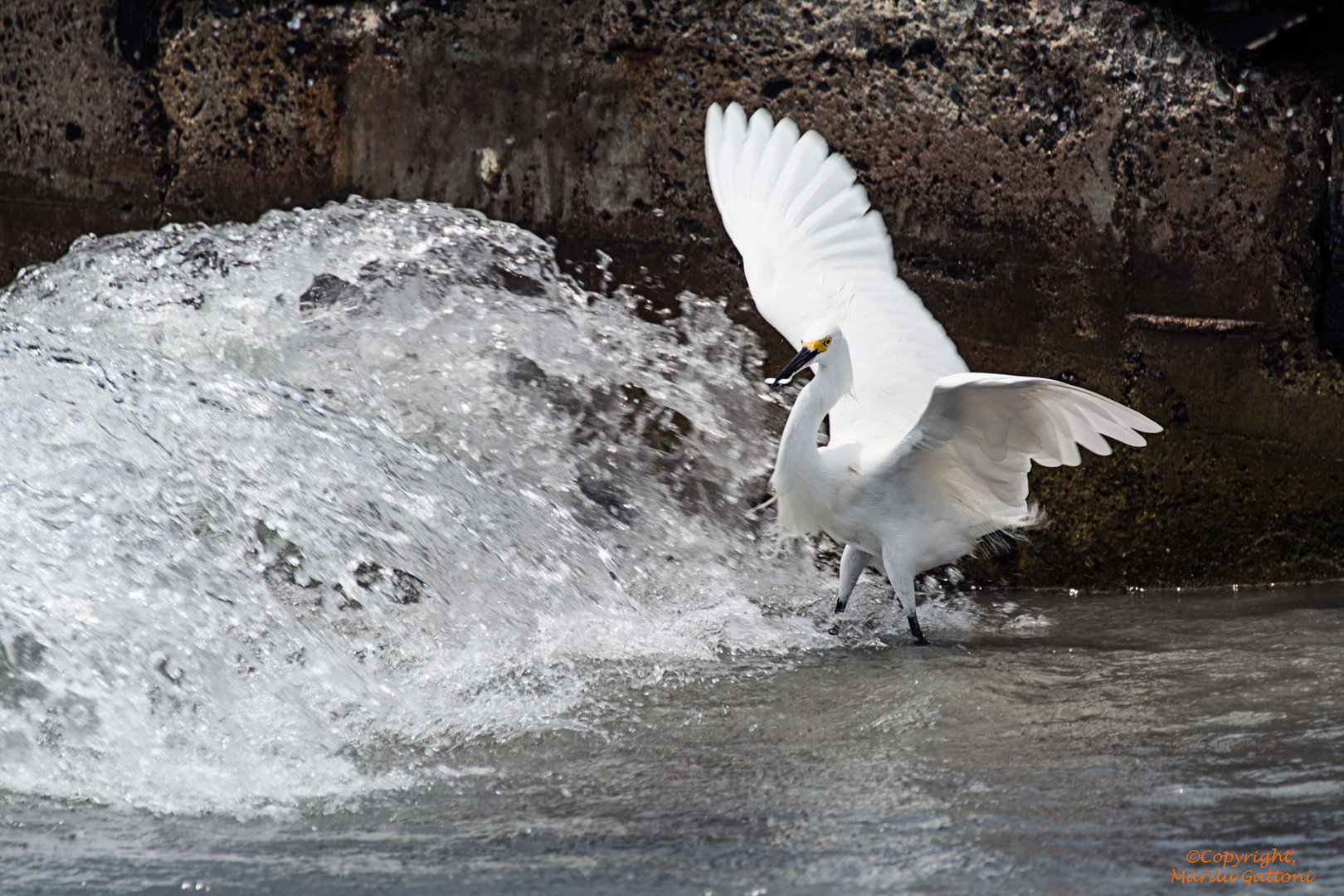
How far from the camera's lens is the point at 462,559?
146 inches

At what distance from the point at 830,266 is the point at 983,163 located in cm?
102

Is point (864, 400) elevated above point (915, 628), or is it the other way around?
point (864, 400)

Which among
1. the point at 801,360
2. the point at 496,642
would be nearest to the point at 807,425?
the point at 801,360

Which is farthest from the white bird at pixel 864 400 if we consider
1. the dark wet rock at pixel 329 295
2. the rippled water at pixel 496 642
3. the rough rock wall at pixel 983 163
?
the dark wet rock at pixel 329 295

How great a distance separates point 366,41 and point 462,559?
2656mm

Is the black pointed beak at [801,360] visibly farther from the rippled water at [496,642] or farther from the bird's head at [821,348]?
the rippled water at [496,642]

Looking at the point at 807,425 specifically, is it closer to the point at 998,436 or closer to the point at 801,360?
the point at 801,360

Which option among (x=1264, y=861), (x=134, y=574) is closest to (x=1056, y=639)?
(x=1264, y=861)

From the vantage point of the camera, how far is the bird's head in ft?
11.8

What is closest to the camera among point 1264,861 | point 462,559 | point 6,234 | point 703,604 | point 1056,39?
point 1264,861

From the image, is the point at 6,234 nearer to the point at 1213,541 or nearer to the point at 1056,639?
the point at 1056,639

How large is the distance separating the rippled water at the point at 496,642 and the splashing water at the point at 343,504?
1cm

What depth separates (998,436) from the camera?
11.1 feet

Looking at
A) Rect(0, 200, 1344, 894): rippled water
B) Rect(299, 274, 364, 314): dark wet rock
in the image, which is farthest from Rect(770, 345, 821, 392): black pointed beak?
Rect(299, 274, 364, 314): dark wet rock
